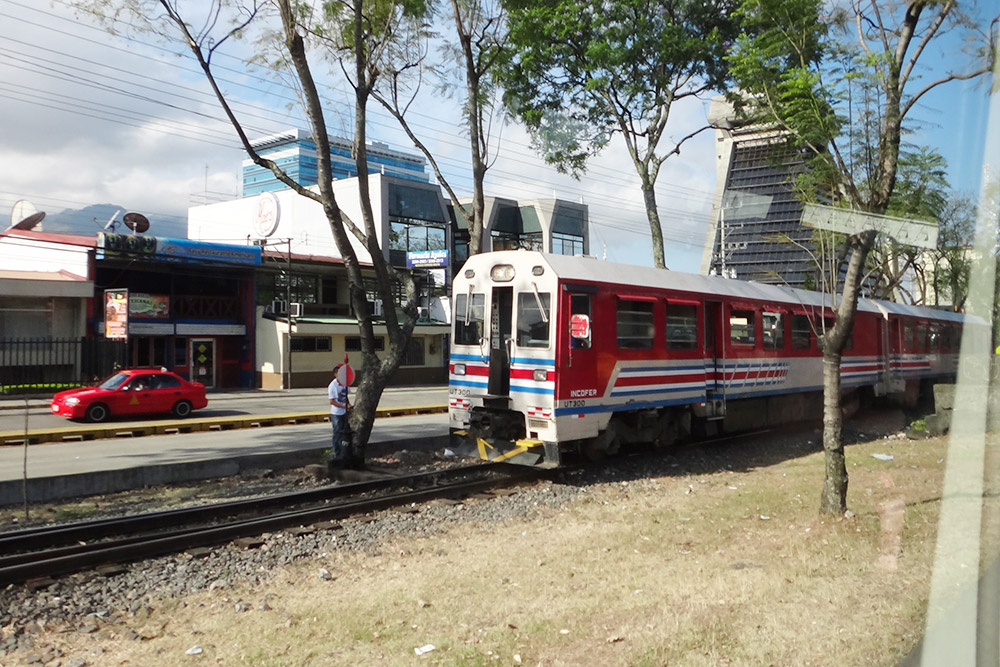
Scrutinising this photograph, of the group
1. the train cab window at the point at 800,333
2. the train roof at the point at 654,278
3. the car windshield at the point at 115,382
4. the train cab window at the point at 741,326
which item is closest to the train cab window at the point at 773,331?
the train roof at the point at 654,278

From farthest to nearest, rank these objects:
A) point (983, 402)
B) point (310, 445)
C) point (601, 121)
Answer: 1. point (601, 121)
2. point (310, 445)
3. point (983, 402)

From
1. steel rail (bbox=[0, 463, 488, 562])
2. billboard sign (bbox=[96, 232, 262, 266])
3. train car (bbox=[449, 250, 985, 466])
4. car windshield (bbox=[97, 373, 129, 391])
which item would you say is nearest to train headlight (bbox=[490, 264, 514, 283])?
train car (bbox=[449, 250, 985, 466])

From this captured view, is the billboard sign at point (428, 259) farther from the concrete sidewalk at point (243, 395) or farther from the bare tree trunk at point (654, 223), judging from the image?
the bare tree trunk at point (654, 223)

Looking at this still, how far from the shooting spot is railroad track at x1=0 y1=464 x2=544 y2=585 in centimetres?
741

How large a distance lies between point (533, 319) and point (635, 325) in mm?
1766

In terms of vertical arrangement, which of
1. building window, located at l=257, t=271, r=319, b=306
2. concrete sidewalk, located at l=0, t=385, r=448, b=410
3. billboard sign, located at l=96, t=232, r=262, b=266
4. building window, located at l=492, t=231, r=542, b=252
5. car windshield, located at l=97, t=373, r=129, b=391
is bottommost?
concrete sidewalk, located at l=0, t=385, r=448, b=410

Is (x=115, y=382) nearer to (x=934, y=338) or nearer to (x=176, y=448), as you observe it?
(x=176, y=448)

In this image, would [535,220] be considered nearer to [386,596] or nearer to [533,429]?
[533,429]

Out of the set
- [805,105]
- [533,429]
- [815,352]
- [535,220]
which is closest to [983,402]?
[805,105]

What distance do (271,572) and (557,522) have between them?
11.1ft

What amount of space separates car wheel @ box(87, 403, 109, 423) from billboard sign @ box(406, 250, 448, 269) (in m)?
19.4

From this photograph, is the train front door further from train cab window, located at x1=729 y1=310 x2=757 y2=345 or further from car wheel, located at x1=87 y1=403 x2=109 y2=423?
car wheel, located at x1=87 y1=403 x2=109 y2=423

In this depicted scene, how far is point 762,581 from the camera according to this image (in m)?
6.41

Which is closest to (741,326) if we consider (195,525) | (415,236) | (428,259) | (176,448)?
(195,525)
